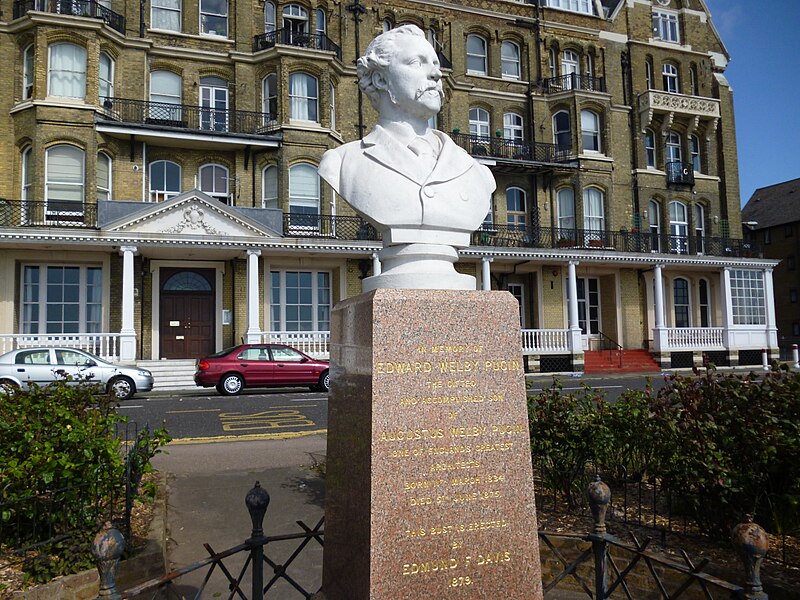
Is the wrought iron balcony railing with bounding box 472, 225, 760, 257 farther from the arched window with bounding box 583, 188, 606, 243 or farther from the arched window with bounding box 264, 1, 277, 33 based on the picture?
the arched window with bounding box 264, 1, 277, 33

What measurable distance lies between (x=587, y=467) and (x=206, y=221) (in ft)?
54.5

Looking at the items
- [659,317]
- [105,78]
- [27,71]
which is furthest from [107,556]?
[659,317]

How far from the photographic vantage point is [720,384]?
4.95 m

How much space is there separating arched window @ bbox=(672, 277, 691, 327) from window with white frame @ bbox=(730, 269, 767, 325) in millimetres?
1955

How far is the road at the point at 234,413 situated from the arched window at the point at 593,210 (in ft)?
37.6

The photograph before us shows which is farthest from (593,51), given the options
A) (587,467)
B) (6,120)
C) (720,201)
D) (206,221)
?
(587,467)

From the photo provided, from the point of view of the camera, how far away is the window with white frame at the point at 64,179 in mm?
20016

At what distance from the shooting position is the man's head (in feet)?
12.6

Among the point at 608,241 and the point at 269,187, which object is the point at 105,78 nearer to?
the point at 269,187

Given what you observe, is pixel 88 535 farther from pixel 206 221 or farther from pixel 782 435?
pixel 206 221

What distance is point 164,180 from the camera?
72.4ft

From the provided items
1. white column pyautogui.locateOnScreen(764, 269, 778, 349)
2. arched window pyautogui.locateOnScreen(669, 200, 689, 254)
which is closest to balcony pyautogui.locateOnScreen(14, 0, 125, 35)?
arched window pyautogui.locateOnScreen(669, 200, 689, 254)

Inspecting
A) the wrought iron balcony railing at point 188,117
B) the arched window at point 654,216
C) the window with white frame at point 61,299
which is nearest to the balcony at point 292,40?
the wrought iron balcony railing at point 188,117

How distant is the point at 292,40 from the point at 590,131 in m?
14.0
